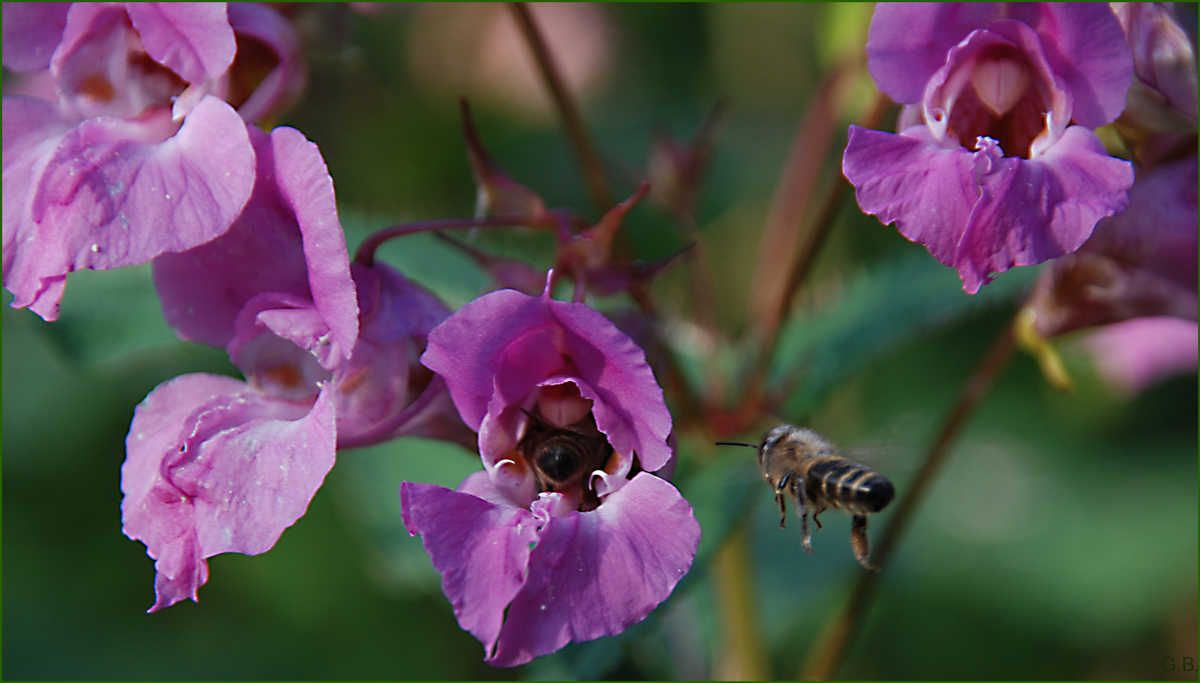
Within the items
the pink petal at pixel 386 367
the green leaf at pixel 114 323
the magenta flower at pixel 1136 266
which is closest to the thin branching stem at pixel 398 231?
the pink petal at pixel 386 367

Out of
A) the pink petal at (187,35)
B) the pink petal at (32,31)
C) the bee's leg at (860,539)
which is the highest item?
the pink petal at (187,35)

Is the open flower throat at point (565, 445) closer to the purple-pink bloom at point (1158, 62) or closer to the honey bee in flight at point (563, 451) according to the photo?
the honey bee in flight at point (563, 451)

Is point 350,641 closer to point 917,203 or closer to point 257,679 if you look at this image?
point 257,679

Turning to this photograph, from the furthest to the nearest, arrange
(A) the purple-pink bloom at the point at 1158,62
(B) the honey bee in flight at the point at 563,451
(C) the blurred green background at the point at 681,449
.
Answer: (C) the blurred green background at the point at 681,449
(A) the purple-pink bloom at the point at 1158,62
(B) the honey bee in flight at the point at 563,451

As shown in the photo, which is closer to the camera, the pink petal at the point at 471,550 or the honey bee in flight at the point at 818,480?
the pink petal at the point at 471,550

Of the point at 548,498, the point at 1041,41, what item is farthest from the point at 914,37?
the point at 548,498

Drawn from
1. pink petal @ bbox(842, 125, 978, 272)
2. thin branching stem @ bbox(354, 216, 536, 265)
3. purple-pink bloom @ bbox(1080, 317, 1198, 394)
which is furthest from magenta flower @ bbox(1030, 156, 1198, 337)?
thin branching stem @ bbox(354, 216, 536, 265)

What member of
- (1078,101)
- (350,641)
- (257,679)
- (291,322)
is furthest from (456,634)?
(1078,101)

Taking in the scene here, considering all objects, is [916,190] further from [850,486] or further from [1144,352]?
[1144,352]
